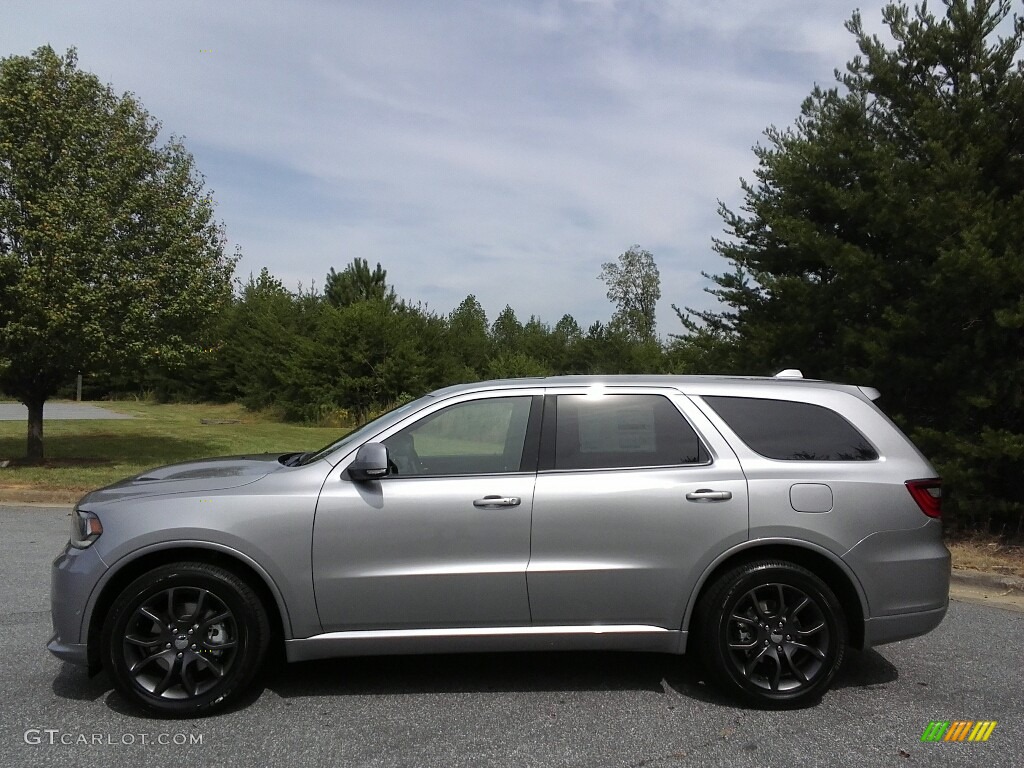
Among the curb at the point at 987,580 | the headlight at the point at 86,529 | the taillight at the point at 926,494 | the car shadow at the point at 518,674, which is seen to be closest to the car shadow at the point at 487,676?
the car shadow at the point at 518,674

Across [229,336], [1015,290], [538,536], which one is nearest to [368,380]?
[229,336]

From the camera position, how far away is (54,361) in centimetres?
1407

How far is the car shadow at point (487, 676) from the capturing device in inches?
174

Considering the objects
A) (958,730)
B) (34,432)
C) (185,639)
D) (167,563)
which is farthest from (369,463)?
(34,432)

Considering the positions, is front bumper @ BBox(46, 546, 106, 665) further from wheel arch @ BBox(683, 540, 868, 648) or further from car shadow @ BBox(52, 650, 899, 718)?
wheel arch @ BBox(683, 540, 868, 648)

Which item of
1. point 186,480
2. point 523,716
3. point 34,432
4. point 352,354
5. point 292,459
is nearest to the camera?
point 523,716

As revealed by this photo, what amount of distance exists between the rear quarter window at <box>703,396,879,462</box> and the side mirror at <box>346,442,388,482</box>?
180cm

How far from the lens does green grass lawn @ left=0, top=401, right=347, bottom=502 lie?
12.1 metres

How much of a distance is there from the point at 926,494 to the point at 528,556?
2138 mm

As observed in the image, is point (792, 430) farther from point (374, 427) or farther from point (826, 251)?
point (826, 251)

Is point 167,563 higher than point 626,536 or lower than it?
lower

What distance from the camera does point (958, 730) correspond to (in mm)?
4020

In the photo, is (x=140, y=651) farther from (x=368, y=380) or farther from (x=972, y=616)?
(x=368, y=380)

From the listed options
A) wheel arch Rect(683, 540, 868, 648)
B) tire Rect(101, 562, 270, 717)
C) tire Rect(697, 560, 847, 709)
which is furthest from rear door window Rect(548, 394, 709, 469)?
tire Rect(101, 562, 270, 717)
